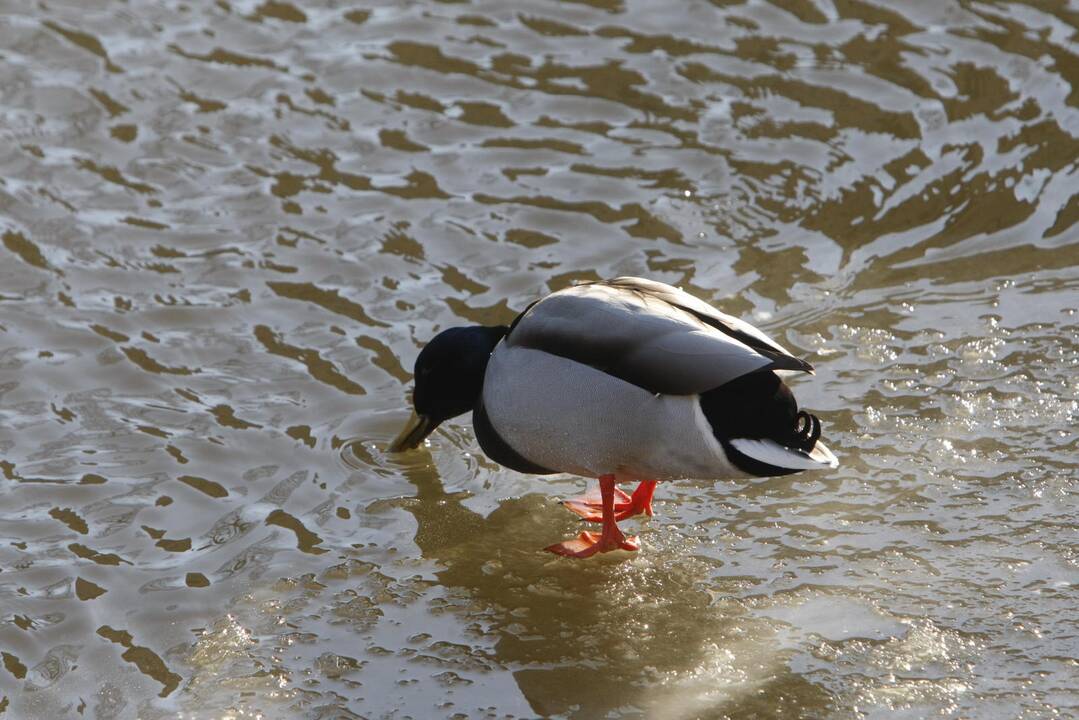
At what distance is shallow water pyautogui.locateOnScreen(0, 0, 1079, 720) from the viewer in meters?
4.21

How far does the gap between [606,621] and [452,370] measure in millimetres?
1160

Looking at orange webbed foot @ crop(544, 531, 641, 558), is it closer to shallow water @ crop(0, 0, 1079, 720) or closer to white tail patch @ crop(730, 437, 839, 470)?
shallow water @ crop(0, 0, 1079, 720)

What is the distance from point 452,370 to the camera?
16.8 ft

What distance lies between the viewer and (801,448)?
4312mm

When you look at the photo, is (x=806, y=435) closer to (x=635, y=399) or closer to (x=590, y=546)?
(x=635, y=399)

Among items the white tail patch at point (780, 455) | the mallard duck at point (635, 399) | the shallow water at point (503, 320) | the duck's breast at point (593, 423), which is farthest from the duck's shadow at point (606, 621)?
the white tail patch at point (780, 455)

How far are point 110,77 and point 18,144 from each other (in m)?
0.80

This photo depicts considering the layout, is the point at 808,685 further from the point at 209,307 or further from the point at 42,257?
the point at 42,257

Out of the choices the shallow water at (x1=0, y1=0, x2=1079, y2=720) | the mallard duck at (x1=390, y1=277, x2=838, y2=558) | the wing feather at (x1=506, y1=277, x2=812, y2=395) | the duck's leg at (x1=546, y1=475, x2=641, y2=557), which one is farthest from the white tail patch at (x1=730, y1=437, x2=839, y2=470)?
the duck's leg at (x1=546, y1=475, x2=641, y2=557)

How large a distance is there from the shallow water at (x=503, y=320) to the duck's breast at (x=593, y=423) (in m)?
0.35

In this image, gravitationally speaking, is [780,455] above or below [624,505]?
above

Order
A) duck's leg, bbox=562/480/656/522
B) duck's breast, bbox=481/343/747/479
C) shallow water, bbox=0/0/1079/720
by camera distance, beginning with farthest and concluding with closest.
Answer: duck's leg, bbox=562/480/656/522, duck's breast, bbox=481/343/747/479, shallow water, bbox=0/0/1079/720

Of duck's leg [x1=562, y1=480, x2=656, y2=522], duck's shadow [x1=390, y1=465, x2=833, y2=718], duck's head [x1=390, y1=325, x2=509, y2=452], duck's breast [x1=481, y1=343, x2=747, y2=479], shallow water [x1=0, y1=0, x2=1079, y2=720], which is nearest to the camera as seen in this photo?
duck's shadow [x1=390, y1=465, x2=833, y2=718]

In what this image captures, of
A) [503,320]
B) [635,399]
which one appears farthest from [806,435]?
[503,320]
